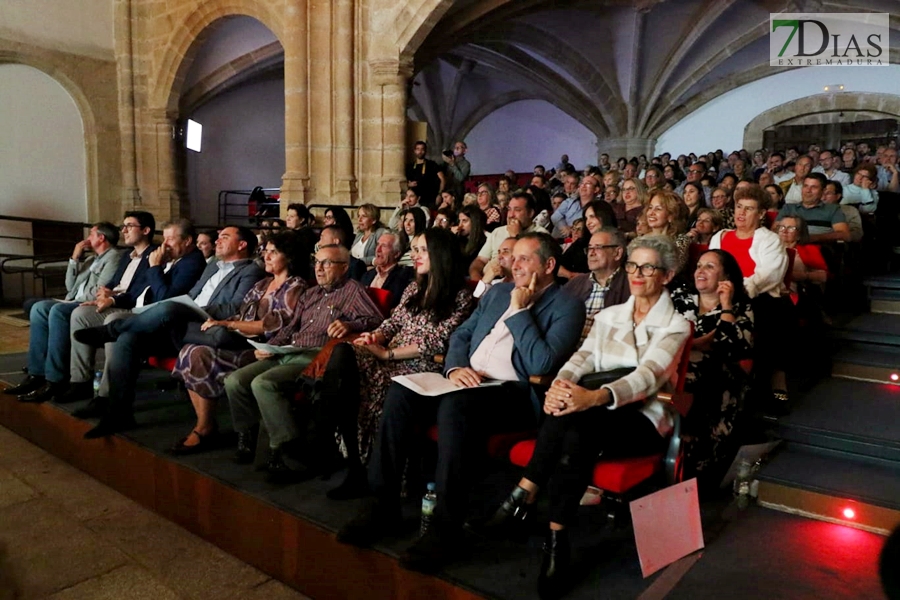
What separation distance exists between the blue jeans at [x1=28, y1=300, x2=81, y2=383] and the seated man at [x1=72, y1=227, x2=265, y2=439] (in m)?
0.43

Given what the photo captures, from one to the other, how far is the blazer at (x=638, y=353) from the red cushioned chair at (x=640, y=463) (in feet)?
0.13

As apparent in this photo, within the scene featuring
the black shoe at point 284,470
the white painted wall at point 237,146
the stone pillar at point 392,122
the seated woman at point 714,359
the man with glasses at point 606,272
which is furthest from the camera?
the white painted wall at point 237,146

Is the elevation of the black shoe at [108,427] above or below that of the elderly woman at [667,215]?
below

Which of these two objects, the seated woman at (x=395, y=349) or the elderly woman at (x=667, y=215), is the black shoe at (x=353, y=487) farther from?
the elderly woman at (x=667, y=215)

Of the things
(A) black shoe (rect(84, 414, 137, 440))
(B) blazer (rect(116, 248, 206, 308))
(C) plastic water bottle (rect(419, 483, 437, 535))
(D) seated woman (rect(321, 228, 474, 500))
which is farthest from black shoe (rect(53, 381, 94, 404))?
(C) plastic water bottle (rect(419, 483, 437, 535))

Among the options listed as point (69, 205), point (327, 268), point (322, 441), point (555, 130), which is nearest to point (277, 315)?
point (327, 268)

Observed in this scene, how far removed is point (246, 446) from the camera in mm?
2977

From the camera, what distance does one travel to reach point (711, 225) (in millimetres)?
4219

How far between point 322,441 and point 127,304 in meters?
1.90

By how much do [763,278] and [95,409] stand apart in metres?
3.54

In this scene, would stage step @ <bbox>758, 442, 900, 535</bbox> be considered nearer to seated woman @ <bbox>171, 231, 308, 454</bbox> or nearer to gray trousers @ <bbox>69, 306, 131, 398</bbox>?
seated woman @ <bbox>171, 231, 308, 454</bbox>

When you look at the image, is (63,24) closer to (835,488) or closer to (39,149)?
(39,149)

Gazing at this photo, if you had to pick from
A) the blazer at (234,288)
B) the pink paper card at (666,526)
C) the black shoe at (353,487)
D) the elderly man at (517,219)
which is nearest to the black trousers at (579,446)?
the pink paper card at (666,526)

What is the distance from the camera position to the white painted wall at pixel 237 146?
12.8 m
